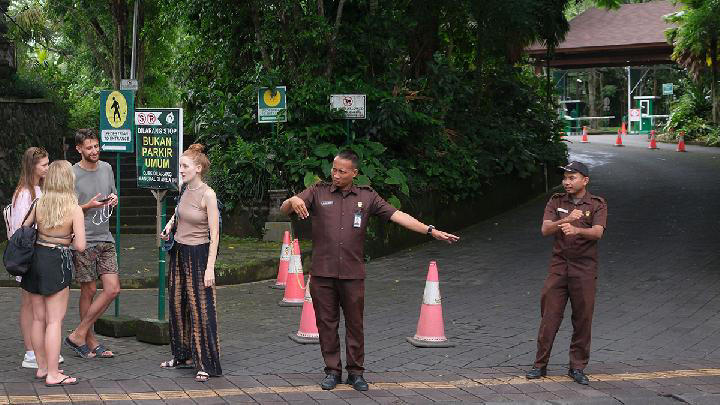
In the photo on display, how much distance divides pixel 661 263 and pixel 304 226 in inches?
216

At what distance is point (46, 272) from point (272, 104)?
9.11 metres

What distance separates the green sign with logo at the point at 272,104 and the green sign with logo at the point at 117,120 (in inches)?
244

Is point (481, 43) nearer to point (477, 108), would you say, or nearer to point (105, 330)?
point (477, 108)

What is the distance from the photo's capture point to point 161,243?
793 centimetres

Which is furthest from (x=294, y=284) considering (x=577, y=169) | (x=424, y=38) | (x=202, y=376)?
(x=424, y=38)

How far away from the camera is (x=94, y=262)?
809 cm

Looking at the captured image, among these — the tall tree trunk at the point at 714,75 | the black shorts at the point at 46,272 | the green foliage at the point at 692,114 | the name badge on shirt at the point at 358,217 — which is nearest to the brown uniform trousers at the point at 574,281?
the name badge on shirt at the point at 358,217

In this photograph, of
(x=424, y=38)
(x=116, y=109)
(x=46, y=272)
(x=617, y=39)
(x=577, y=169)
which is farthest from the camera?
(x=617, y=39)

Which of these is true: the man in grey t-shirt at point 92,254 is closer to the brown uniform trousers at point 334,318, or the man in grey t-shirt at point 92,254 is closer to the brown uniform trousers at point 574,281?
the brown uniform trousers at point 334,318

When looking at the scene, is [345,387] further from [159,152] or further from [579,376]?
[159,152]

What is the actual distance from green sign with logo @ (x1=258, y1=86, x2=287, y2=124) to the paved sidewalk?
3.07 meters

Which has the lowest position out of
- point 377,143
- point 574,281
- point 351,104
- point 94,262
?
point 574,281

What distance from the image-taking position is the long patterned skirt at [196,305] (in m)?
7.48

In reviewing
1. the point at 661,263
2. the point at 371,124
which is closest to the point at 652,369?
the point at 661,263
